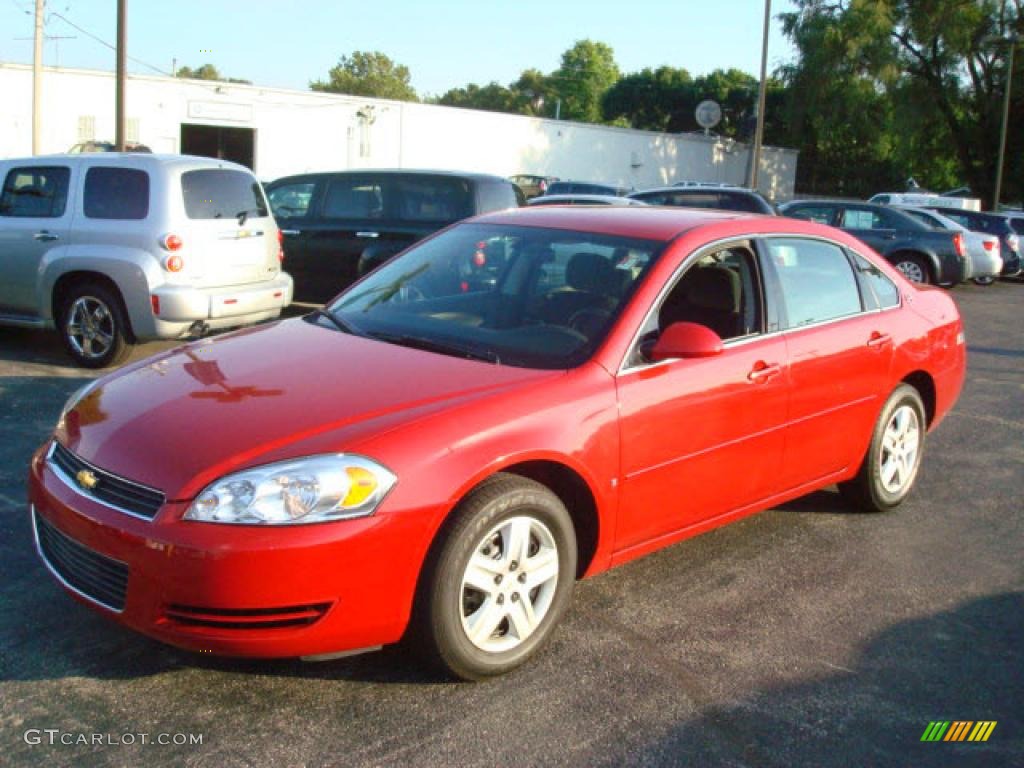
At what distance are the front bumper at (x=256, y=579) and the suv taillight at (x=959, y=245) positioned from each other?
16.9 meters

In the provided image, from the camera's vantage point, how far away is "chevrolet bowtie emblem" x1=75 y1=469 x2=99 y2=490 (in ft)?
10.9

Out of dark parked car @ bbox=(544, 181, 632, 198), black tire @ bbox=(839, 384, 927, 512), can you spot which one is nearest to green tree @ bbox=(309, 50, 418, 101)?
dark parked car @ bbox=(544, 181, 632, 198)

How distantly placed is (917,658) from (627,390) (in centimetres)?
145

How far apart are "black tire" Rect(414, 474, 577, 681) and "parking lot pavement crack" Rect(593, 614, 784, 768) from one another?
354 mm

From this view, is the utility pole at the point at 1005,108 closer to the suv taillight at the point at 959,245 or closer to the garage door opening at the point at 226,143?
the suv taillight at the point at 959,245

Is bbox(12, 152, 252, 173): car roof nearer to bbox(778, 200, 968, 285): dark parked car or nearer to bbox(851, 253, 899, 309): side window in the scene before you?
bbox(851, 253, 899, 309): side window

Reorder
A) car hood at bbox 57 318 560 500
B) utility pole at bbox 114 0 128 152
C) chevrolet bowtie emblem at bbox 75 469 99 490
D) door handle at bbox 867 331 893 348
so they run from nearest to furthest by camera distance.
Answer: car hood at bbox 57 318 560 500 < chevrolet bowtie emblem at bbox 75 469 99 490 < door handle at bbox 867 331 893 348 < utility pole at bbox 114 0 128 152

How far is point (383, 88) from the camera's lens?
99.2 m

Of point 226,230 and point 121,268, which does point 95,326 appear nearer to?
point 121,268

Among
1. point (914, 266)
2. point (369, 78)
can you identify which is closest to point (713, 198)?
point (914, 266)

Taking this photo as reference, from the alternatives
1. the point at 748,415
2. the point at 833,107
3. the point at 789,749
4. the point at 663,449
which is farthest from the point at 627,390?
the point at 833,107

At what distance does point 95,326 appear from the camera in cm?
857

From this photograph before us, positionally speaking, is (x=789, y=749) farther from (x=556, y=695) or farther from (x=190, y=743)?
(x=190, y=743)

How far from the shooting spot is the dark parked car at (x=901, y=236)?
1788 cm
